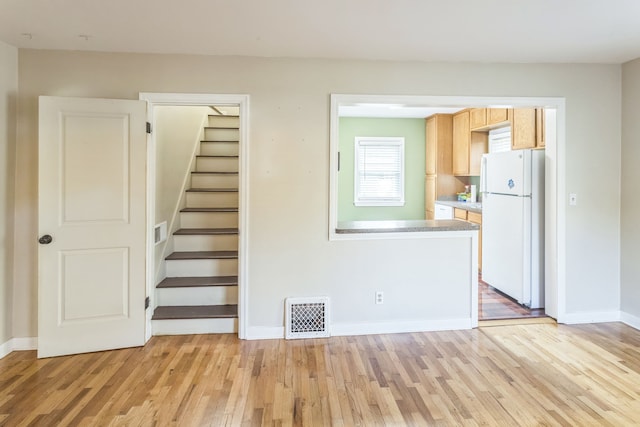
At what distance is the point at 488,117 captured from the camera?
16.0ft

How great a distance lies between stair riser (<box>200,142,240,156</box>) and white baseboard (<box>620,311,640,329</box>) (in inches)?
176

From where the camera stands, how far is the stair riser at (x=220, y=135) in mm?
A: 4844

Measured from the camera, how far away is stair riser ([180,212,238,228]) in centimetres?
398

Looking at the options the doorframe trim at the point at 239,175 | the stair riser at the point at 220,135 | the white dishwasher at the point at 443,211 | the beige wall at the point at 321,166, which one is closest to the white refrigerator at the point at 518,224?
the beige wall at the point at 321,166

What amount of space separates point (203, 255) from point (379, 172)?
357 centimetres

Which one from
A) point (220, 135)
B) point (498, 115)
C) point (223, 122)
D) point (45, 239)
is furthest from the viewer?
point (223, 122)

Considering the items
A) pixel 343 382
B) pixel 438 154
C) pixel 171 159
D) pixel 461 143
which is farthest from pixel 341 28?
pixel 438 154

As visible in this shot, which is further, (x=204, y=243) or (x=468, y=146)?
(x=468, y=146)

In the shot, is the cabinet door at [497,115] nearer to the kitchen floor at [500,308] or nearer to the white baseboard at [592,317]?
the kitchen floor at [500,308]

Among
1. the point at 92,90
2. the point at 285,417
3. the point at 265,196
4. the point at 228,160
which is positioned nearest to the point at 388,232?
the point at 265,196

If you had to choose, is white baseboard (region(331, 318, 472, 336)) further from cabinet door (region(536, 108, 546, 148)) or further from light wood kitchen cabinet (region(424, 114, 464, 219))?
light wood kitchen cabinet (region(424, 114, 464, 219))

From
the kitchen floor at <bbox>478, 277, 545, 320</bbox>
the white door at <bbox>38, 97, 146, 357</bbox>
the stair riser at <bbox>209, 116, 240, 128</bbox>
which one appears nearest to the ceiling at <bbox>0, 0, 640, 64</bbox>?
the white door at <bbox>38, 97, 146, 357</bbox>

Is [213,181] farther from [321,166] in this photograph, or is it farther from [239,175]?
[321,166]

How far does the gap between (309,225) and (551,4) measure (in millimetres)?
2210
